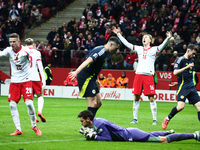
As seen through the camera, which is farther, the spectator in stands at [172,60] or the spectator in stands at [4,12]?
the spectator in stands at [4,12]

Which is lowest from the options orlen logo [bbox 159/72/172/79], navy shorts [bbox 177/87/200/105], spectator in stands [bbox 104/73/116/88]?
spectator in stands [bbox 104/73/116/88]

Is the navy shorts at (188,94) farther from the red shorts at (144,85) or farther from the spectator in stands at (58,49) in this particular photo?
the spectator in stands at (58,49)

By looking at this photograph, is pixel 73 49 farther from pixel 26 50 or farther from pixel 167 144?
pixel 167 144

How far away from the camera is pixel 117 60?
22297mm

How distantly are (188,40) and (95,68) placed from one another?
1505cm

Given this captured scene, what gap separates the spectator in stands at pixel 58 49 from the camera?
23.7 meters

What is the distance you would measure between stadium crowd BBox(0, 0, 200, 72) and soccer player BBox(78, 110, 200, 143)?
46.7 ft

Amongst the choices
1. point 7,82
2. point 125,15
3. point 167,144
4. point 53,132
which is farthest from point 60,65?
point 167,144

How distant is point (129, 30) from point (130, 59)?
276 centimetres

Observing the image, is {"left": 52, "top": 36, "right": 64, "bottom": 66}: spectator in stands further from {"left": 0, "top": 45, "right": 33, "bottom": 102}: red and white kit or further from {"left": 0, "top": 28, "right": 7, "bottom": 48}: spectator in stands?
{"left": 0, "top": 45, "right": 33, "bottom": 102}: red and white kit

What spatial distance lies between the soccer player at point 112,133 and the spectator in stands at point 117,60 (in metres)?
15.1

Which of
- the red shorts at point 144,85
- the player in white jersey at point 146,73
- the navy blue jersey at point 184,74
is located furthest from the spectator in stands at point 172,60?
the navy blue jersey at point 184,74

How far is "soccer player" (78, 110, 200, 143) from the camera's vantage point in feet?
22.7

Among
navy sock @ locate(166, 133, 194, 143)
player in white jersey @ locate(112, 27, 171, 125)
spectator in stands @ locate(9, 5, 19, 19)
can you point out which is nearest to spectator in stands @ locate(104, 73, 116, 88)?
player in white jersey @ locate(112, 27, 171, 125)
